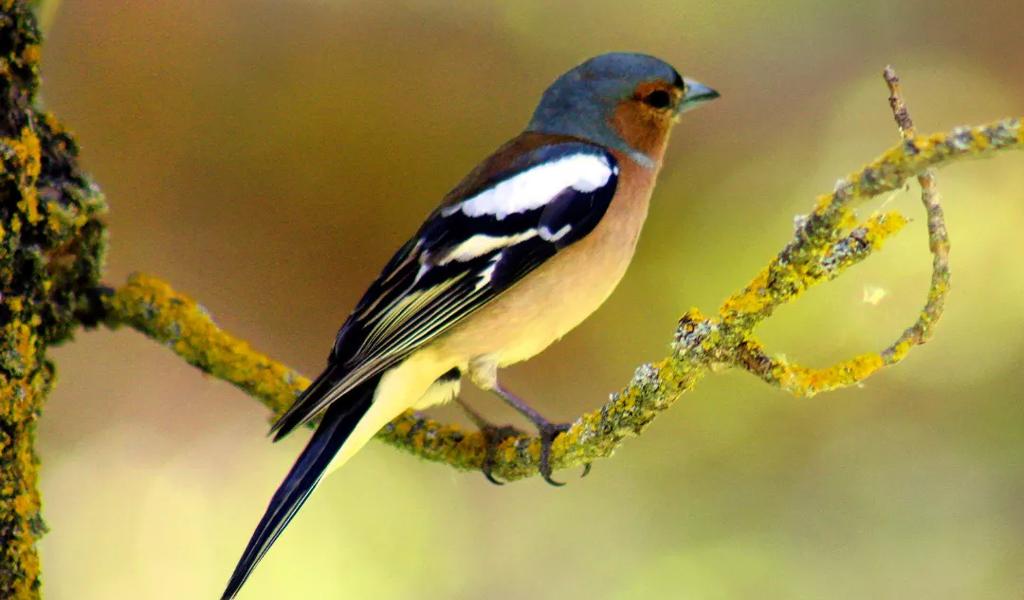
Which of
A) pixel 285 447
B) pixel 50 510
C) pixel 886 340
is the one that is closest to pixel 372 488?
pixel 285 447

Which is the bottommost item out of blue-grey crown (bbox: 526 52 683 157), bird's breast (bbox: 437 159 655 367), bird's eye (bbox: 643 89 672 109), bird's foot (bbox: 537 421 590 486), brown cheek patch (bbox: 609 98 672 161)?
bird's foot (bbox: 537 421 590 486)

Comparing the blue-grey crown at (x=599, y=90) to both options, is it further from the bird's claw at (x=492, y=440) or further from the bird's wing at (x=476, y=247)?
the bird's claw at (x=492, y=440)

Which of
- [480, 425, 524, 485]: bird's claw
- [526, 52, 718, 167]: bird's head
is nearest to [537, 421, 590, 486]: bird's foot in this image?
[480, 425, 524, 485]: bird's claw

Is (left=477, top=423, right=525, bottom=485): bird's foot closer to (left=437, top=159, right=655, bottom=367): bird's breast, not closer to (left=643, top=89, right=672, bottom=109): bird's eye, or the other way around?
(left=437, top=159, right=655, bottom=367): bird's breast

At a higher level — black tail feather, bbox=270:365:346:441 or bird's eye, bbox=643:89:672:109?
bird's eye, bbox=643:89:672:109

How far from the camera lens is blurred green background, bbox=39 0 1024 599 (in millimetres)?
3283

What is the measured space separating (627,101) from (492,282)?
2.29 feet

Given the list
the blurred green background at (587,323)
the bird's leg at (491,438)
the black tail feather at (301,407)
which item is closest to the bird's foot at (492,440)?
the bird's leg at (491,438)

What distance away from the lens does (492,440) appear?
8.38 feet

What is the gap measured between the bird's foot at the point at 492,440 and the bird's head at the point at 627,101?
820 millimetres

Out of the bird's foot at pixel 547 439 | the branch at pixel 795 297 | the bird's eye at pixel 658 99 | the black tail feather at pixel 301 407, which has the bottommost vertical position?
the branch at pixel 795 297

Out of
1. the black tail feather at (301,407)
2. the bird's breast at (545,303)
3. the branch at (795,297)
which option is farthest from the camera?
the bird's breast at (545,303)

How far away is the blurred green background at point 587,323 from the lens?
3283mm

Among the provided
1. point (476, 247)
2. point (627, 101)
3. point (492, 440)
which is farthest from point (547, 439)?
point (627, 101)
